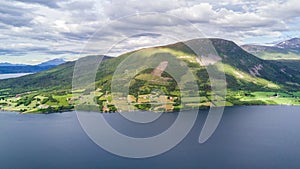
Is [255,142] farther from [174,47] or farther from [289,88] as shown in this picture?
[174,47]

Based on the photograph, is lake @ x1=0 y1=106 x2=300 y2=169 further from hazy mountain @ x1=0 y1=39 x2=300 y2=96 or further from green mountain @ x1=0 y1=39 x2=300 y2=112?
hazy mountain @ x1=0 y1=39 x2=300 y2=96

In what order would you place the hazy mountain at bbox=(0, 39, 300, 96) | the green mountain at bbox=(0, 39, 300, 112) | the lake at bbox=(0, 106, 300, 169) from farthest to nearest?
the hazy mountain at bbox=(0, 39, 300, 96) < the green mountain at bbox=(0, 39, 300, 112) < the lake at bbox=(0, 106, 300, 169)

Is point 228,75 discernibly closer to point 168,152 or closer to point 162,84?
point 162,84

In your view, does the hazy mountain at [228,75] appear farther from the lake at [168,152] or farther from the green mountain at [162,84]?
the lake at [168,152]

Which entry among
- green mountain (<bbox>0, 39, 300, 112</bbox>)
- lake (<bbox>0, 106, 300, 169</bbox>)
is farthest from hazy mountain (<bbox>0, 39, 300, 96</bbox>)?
lake (<bbox>0, 106, 300, 169</bbox>)

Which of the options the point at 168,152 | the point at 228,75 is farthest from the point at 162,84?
the point at 168,152
